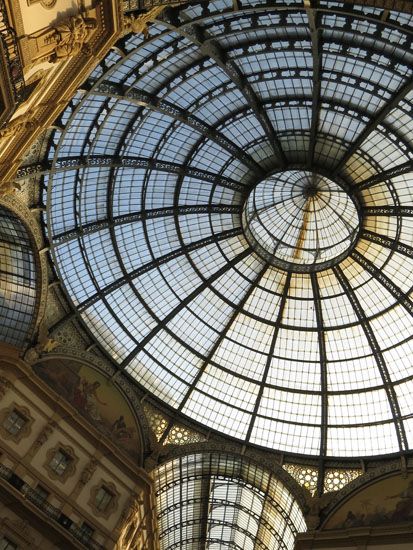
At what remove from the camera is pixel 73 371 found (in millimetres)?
34375

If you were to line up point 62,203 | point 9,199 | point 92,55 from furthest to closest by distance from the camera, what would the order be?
point 62,203
point 9,199
point 92,55

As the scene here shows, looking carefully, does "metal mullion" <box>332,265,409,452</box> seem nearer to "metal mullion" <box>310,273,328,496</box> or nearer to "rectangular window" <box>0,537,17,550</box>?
"metal mullion" <box>310,273,328,496</box>

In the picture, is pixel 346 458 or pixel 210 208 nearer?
pixel 346 458

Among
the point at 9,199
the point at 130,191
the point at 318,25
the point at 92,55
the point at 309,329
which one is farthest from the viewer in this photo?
the point at 309,329

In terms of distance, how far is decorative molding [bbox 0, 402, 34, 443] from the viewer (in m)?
29.9

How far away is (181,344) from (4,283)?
11075 mm

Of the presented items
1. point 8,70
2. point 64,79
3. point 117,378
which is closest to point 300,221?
point 117,378

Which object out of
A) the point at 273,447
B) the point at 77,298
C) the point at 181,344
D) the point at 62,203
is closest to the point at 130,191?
the point at 62,203

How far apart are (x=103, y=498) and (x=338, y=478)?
491 inches

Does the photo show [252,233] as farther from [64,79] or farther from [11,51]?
[11,51]

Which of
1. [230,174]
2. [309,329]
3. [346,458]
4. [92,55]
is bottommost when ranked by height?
[92,55]

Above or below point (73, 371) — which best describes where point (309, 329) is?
above

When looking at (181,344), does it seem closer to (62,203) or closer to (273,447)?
(273,447)

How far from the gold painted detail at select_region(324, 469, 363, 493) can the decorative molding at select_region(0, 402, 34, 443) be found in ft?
51.9
